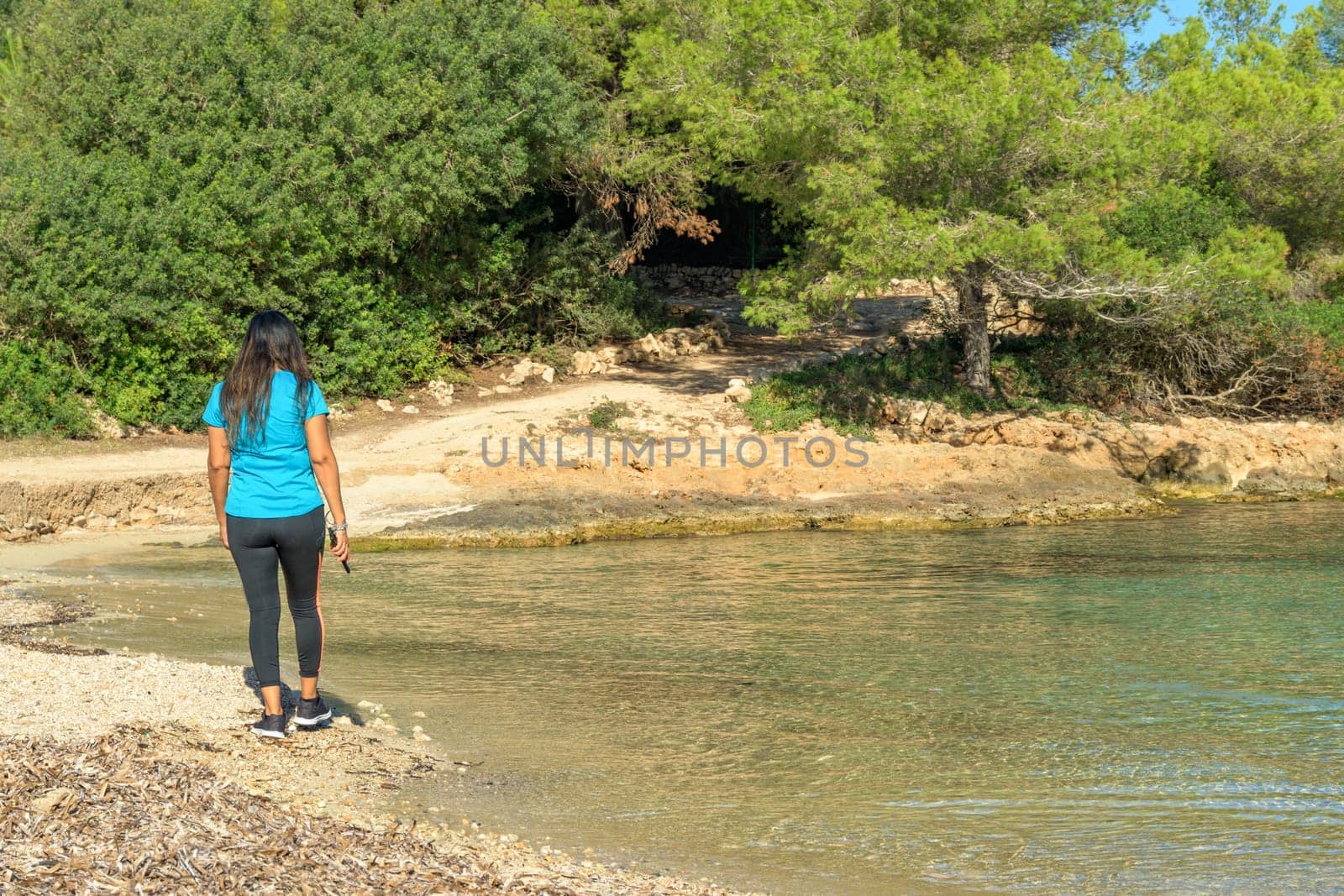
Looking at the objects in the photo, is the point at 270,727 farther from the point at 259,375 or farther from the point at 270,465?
the point at 259,375

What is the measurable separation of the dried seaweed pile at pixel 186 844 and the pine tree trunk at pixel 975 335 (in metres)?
14.6

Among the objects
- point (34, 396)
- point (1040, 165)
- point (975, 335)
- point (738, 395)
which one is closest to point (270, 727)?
point (34, 396)

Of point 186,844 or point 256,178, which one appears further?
point 256,178

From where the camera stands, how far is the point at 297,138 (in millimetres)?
16531

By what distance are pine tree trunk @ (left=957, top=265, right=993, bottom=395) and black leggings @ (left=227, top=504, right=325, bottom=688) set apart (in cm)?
1372

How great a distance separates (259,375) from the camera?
16.9 feet

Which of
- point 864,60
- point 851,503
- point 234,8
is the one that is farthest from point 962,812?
point 234,8

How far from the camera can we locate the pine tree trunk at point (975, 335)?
17984 millimetres

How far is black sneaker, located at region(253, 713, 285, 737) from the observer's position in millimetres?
5395

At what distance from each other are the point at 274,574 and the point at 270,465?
1.58ft

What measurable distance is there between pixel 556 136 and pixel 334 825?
14.9 m

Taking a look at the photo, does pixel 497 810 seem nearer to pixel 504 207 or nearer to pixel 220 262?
pixel 220 262

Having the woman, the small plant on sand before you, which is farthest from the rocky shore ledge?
the small plant on sand

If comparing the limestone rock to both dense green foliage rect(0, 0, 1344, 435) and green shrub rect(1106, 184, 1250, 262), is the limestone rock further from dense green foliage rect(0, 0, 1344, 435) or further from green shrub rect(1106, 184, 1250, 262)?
green shrub rect(1106, 184, 1250, 262)
